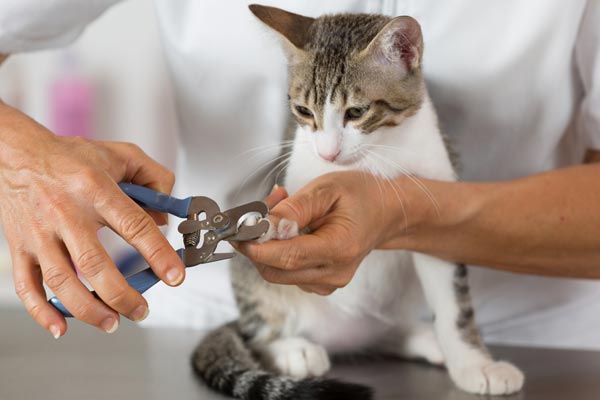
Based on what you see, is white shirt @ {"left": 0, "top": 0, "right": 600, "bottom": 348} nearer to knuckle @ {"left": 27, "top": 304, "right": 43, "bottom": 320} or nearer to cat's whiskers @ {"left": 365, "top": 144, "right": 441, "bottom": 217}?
cat's whiskers @ {"left": 365, "top": 144, "right": 441, "bottom": 217}

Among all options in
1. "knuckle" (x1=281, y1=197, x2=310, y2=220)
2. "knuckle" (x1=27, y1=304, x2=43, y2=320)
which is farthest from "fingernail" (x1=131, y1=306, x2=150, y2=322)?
"knuckle" (x1=281, y1=197, x2=310, y2=220)

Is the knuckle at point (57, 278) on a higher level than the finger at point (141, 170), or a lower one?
lower

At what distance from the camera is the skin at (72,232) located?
871 millimetres

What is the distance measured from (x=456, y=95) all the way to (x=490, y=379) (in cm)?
48

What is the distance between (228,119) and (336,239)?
497 mm

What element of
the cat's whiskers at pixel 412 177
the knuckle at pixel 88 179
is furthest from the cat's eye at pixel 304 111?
the knuckle at pixel 88 179

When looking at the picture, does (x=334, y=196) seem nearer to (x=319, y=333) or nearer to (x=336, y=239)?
(x=336, y=239)

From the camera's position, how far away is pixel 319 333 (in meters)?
1.43

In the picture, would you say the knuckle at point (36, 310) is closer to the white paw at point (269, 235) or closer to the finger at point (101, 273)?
the finger at point (101, 273)

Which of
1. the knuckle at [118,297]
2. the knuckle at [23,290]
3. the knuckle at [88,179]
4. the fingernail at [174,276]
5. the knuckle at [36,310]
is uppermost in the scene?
the knuckle at [88,179]

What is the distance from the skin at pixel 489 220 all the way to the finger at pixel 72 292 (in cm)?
32

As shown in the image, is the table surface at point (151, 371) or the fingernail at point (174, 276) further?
the table surface at point (151, 371)

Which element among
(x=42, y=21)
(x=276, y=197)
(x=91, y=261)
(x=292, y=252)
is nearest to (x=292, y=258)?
(x=292, y=252)

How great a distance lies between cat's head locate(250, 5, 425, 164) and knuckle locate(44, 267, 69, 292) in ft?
1.52
